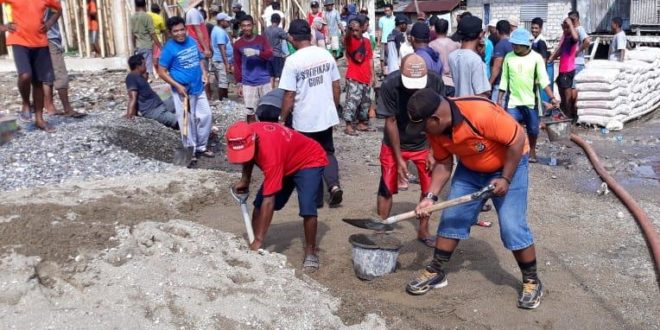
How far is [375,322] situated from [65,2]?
464 inches

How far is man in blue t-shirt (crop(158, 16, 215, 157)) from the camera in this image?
24.6ft

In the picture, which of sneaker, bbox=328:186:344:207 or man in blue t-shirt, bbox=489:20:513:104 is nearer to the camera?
sneaker, bbox=328:186:344:207

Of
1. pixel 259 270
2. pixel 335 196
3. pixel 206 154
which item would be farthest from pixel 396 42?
pixel 259 270

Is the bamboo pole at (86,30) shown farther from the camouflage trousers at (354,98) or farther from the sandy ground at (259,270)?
the sandy ground at (259,270)

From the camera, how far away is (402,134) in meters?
5.29

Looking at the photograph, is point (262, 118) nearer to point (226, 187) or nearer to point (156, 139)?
point (226, 187)

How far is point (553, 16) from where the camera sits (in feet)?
95.6

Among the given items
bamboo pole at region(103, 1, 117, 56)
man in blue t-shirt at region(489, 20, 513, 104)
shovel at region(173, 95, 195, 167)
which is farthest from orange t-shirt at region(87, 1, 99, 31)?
man in blue t-shirt at region(489, 20, 513, 104)

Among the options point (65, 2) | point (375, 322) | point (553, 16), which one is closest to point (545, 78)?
point (375, 322)

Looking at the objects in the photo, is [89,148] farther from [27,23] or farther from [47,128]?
[27,23]

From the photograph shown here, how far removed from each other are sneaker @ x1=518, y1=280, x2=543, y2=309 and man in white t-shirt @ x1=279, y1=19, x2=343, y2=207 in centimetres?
243

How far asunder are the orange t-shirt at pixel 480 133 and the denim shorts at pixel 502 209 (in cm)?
14

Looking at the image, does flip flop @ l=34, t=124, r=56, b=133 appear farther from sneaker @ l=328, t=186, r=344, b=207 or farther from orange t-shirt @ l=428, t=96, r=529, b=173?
orange t-shirt @ l=428, t=96, r=529, b=173

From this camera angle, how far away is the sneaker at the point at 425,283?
177 inches
